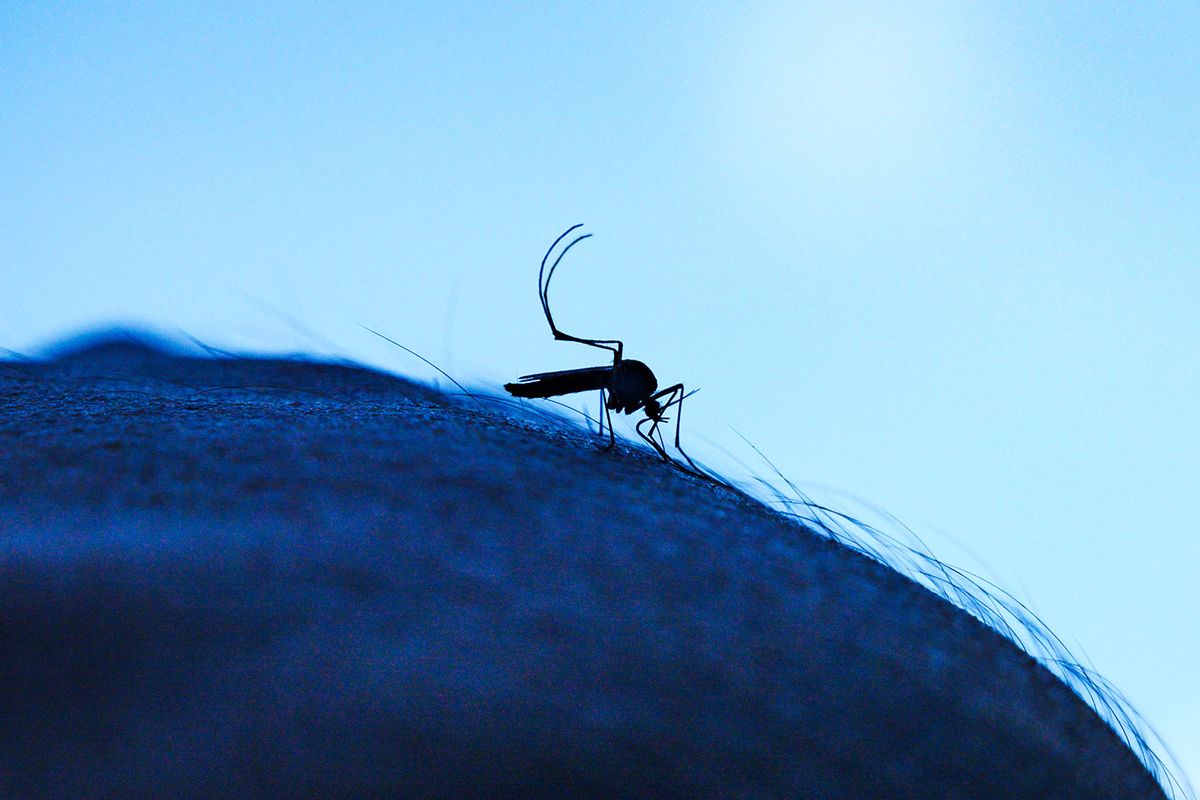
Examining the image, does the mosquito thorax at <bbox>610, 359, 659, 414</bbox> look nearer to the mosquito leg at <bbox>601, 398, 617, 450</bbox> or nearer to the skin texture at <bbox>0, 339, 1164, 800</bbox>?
the mosquito leg at <bbox>601, 398, 617, 450</bbox>

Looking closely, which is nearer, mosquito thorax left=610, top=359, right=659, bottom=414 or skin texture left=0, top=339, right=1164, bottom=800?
skin texture left=0, top=339, right=1164, bottom=800

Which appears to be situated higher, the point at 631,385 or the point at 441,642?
the point at 631,385

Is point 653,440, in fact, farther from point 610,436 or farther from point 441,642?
point 441,642

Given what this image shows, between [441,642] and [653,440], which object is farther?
[653,440]

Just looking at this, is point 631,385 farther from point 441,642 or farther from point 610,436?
point 441,642

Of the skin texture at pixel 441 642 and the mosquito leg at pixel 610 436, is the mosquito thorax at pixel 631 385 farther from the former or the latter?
the skin texture at pixel 441 642

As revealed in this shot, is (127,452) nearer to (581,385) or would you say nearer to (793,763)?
(793,763)

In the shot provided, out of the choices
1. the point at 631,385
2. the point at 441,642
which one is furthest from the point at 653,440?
the point at 441,642

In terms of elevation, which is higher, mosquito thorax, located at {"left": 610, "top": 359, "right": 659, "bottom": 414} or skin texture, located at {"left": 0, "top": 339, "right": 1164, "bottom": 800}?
mosquito thorax, located at {"left": 610, "top": 359, "right": 659, "bottom": 414}
